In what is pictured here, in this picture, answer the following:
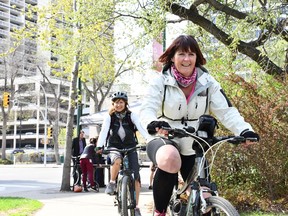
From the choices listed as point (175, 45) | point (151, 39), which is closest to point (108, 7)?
point (151, 39)

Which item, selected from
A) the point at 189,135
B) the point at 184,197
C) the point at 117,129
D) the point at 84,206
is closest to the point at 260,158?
the point at 117,129

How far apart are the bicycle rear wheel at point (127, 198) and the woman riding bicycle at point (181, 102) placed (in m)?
1.70

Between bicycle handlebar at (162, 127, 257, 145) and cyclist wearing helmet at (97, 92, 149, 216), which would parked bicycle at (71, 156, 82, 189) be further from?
bicycle handlebar at (162, 127, 257, 145)

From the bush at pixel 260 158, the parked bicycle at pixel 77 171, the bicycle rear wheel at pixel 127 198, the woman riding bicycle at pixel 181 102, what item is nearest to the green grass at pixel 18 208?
the bicycle rear wheel at pixel 127 198

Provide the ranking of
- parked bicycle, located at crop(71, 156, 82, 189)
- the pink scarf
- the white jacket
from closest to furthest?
the white jacket
the pink scarf
parked bicycle, located at crop(71, 156, 82, 189)

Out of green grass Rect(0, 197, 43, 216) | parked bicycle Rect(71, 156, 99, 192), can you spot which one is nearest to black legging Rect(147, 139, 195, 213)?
green grass Rect(0, 197, 43, 216)

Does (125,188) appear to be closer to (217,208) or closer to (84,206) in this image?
(217,208)

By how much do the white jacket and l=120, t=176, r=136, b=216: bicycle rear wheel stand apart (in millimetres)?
1976

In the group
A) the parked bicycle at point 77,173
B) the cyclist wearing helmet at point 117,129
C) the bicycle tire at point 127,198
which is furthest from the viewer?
the parked bicycle at point 77,173

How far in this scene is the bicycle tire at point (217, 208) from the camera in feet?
9.70

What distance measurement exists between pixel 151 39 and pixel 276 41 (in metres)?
3.01

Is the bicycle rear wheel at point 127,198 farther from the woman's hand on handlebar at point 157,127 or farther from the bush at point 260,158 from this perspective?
the bush at point 260,158

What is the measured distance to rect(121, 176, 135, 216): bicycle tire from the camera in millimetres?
5473

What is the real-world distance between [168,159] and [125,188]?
2.35 metres
